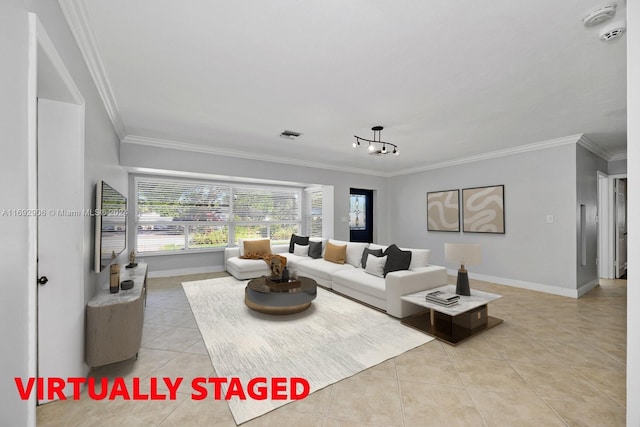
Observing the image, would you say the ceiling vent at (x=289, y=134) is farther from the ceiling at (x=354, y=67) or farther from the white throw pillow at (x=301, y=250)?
the white throw pillow at (x=301, y=250)

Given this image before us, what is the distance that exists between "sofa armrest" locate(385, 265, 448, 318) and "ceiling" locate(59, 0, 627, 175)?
2.01 meters

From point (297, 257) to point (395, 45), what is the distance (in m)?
4.41

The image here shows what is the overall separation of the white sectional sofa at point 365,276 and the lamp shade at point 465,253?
52 centimetres

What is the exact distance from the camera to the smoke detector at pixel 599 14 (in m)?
1.66

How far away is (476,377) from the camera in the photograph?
2.14m

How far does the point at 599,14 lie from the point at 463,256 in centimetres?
222

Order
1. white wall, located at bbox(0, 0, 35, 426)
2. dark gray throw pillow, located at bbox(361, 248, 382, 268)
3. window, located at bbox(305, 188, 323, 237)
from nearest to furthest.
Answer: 1. white wall, located at bbox(0, 0, 35, 426)
2. dark gray throw pillow, located at bbox(361, 248, 382, 268)
3. window, located at bbox(305, 188, 323, 237)

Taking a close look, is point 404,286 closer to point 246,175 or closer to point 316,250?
point 316,250

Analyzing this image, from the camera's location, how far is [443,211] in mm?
6008

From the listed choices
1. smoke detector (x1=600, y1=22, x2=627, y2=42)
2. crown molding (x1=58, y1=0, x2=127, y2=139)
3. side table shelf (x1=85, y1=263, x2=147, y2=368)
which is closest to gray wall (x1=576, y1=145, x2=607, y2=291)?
smoke detector (x1=600, y1=22, x2=627, y2=42)

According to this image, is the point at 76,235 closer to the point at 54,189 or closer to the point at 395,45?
the point at 54,189

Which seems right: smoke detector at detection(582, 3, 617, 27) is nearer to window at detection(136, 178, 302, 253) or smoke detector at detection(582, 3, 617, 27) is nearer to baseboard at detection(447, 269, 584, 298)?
baseboard at detection(447, 269, 584, 298)

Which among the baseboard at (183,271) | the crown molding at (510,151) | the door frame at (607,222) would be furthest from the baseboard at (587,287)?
the baseboard at (183,271)

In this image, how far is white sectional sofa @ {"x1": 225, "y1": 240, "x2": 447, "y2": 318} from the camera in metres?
3.31
